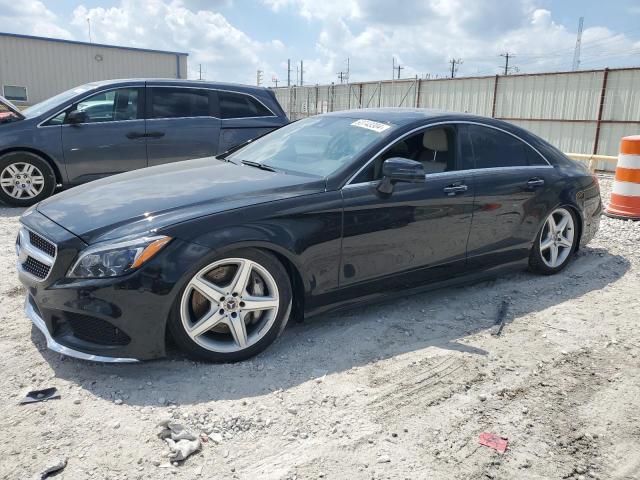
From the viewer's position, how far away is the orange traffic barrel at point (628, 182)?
714 cm

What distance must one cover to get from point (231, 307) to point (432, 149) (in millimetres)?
2090

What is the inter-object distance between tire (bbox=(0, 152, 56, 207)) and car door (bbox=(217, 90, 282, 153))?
2321 mm

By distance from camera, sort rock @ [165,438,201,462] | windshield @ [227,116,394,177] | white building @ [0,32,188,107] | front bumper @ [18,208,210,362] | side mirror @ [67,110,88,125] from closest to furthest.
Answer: rock @ [165,438,201,462]
front bumper @ [18,208,210,362]
windshield @ [227,116,394,177]
side mirror @ [67,110,88,125]
white building @ [0,32,188,107]

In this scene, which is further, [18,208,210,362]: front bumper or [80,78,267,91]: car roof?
[80,78,267,91]: car roof

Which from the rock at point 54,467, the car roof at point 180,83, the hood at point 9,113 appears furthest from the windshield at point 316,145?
the hood at point 9,113

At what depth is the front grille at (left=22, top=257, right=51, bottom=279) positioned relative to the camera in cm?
311

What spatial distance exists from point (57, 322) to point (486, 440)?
2337 millimetres

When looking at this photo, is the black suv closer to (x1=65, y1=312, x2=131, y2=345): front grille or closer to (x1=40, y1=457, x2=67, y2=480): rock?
(x1=65, y1=312, x2=131, y2=345): front grille

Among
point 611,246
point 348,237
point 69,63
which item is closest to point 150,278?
point 348,237

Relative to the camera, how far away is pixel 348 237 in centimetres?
365

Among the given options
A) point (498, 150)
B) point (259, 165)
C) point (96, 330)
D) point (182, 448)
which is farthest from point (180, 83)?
point (182, 448)

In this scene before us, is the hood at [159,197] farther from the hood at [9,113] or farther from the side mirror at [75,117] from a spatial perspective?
the hood at [9,113]

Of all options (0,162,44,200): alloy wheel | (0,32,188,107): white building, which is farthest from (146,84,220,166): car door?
(0,32,188,107): white building

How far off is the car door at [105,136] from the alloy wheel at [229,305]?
16.2ft
